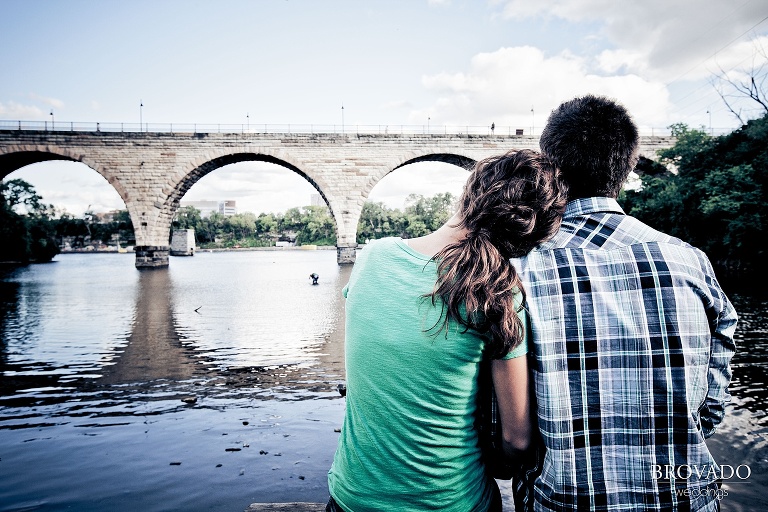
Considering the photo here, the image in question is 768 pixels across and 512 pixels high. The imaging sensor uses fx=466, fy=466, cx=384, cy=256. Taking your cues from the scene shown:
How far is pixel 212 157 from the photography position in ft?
74.0

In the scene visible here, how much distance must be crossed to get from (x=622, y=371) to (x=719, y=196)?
17.0 metres

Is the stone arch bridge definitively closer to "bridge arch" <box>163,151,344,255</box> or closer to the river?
"bridge arch" <box>163,151,344,255</box>

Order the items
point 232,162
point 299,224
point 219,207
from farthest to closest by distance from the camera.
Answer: point 219,207 < point 299,224 < point 232,162

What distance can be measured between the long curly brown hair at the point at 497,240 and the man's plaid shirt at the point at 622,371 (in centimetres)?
6

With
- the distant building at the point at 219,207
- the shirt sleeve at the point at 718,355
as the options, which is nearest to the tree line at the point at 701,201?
the shirt sleeve at the point at 718,355

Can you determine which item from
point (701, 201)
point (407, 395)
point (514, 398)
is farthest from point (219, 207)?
point (514, 398)

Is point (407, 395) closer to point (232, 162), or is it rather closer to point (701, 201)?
point (701, 201)

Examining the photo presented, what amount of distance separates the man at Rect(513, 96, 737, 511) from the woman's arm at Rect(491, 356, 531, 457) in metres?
0.03

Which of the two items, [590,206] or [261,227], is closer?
[590,206]

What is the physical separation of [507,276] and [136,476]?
305 cm

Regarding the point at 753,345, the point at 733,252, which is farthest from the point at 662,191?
the point at 753,345

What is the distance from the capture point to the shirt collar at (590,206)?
1.08 metres

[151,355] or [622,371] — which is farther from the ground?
[622,371]

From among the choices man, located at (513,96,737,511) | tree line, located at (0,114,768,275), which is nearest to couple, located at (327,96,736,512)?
man, located at (513,96,737,511)
